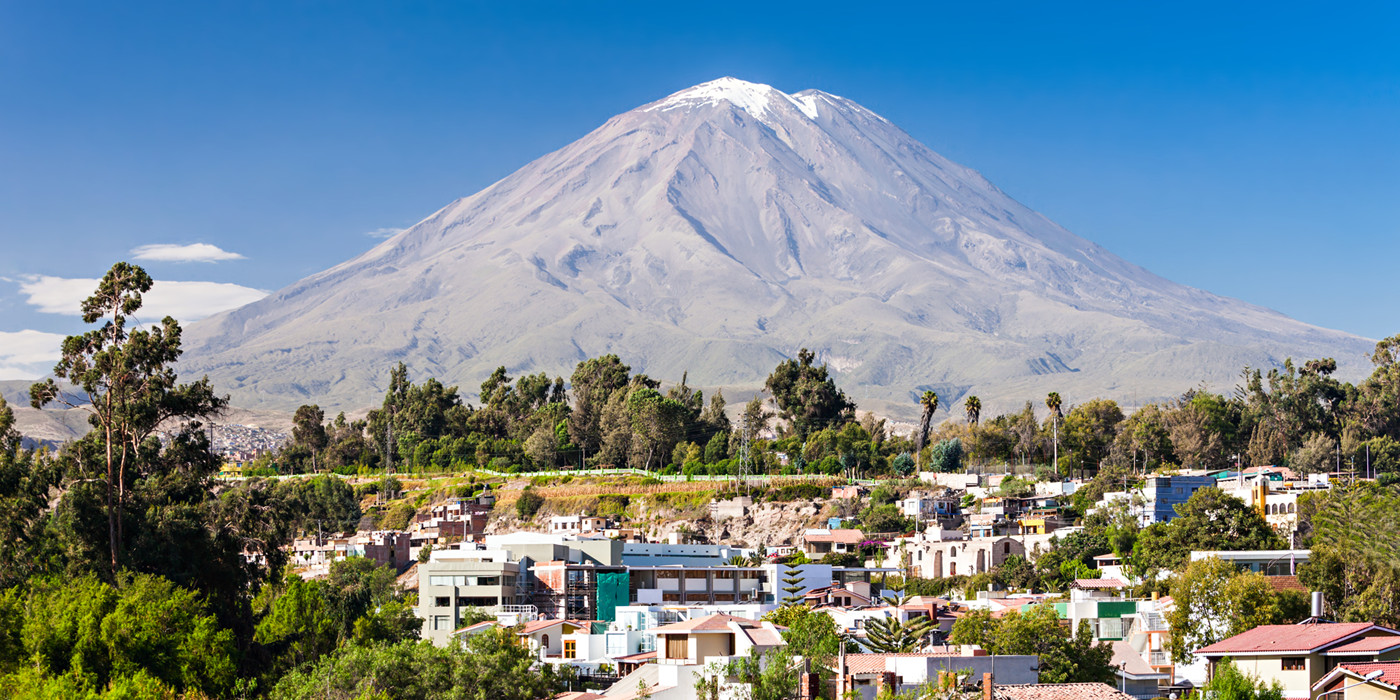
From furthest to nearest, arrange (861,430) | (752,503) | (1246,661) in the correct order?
(861,430), (752,503), (1246,661)

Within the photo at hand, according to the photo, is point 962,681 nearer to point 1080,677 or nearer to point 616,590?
point 1080,677

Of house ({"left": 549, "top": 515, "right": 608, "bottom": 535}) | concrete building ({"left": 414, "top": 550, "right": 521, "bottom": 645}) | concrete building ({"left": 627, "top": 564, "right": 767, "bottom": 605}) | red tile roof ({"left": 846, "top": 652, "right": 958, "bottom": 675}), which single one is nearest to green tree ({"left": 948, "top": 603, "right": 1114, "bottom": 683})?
red tile roof ({"left": 846, "top": 652, "right": 958, "bottom": 675})

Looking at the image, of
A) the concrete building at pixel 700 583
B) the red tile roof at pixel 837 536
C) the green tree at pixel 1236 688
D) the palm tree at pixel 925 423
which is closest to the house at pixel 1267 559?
the concrete building at pixel 700 583

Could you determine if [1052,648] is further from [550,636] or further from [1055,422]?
[1055,422]

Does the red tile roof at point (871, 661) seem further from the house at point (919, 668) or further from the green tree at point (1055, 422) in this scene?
the green tree at point (1055, 422)

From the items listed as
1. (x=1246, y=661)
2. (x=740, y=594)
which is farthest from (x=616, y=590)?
(x=1246, y=661)
